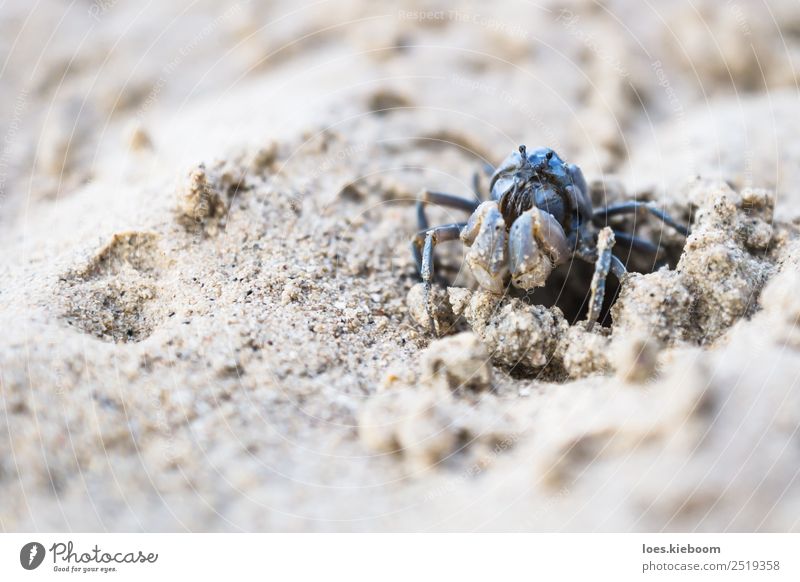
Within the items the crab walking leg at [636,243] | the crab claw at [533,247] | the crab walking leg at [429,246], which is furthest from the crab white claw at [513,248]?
the crab walking leg at [636,243]

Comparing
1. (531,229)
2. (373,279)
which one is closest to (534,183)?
(531,229)

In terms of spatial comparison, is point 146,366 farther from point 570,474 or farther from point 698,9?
point 698,9

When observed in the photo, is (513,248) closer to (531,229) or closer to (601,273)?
(531,229)

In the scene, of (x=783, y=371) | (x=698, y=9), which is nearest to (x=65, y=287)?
(x=783, y=371)

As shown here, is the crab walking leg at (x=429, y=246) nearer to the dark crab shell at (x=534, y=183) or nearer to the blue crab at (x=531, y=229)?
the blue crab at (x=531, y=229)

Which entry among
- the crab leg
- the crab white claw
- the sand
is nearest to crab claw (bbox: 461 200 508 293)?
the crab white claw

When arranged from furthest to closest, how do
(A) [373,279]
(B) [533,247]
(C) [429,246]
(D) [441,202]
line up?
(D) [441,202] → (A) [373,279] → (C) [429,246] → (B) [533,247]
